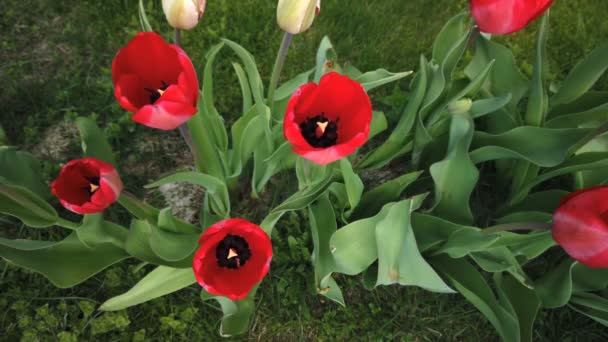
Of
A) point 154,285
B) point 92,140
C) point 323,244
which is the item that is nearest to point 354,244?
point 323,244

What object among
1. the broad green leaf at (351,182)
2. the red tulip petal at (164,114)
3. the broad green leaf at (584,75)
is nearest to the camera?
the red tulip petal at (164,114)

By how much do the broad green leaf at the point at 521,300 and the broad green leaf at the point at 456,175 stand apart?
260 mm

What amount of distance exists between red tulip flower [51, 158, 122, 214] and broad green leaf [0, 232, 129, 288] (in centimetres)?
19

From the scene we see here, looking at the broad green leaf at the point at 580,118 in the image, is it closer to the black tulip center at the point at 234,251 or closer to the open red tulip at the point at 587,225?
the open red tulip at the point at 587,225

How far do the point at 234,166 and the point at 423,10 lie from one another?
1430mm

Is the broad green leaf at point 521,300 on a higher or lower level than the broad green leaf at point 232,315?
lower

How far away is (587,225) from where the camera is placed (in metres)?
1.13

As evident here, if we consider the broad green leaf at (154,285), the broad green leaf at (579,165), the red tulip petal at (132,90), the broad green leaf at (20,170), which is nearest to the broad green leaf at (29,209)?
→ the broad green leaf at (20,170)

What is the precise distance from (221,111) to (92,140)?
76 centimetres

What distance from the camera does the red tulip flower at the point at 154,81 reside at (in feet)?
3.56

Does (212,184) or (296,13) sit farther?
(212,184)

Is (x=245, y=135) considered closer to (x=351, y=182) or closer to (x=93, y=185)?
(x=351, y=182)

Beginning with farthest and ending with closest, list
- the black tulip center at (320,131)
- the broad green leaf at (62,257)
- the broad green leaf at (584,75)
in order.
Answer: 1. the broad green leaf at (584,75)
2. the broad green leaf at (62,257)
3. the black tulip center at (320,131)

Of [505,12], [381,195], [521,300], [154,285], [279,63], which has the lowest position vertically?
[521,300]
